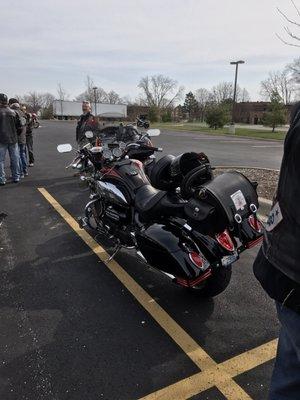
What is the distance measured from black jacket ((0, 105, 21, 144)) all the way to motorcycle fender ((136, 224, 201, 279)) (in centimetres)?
580

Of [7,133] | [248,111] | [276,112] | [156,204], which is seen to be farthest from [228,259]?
[248,111]

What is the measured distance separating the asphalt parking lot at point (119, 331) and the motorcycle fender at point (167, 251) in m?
0.48

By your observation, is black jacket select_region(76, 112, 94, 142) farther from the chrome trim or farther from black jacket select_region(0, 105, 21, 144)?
the chrome trim

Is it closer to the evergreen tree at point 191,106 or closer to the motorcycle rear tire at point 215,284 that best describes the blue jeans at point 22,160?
the motorcycle rear tire at point 215,284

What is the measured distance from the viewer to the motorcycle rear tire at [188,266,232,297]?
338 centimetres

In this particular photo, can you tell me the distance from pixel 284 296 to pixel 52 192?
687 centimetres

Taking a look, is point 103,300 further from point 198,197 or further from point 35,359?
point 198,197

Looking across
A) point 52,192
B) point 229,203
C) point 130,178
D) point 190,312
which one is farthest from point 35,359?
point 52,192

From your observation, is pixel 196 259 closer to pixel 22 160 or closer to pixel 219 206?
pixel 219 206

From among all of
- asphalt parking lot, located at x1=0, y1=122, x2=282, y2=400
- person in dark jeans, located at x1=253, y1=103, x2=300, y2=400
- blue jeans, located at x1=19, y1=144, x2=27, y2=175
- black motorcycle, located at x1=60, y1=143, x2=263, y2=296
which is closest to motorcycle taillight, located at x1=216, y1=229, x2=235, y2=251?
black motorcycle, located at x1=60, y1=143, x2=263, y2=296

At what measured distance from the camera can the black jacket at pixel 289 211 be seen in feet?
4.81

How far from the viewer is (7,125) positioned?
8.22 meters

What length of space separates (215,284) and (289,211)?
205cm

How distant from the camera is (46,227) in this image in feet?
18.7
